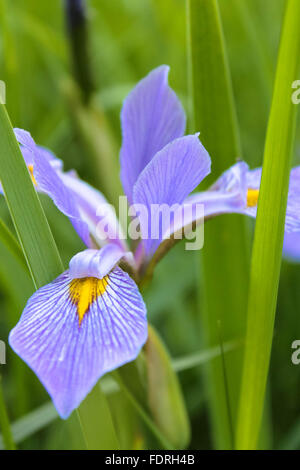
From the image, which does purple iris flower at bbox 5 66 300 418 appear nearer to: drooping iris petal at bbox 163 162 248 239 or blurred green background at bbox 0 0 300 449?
drooping iris petal at bbox 163 162 248 239

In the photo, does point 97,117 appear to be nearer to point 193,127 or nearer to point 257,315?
point 193,127

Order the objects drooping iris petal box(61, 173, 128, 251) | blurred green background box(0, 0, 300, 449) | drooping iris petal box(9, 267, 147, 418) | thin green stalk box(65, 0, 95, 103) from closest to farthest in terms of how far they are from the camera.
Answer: drooping iris petal box(9, 267, 147, 418) < drooping iris petal box(61, 173, 128, 251) < blurred green background box(0, 0, 300, 449) < thin green stalk box(65, 0, 95, 103)

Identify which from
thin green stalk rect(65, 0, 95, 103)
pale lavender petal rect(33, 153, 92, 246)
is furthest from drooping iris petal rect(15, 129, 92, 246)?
thin green stalk rect(65, 0, 95, 103)

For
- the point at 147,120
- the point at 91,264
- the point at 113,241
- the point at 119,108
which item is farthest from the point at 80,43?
the point at 91,264

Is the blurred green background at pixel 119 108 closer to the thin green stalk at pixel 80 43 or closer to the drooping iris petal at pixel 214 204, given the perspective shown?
the thin green stalk at pixel 80 43

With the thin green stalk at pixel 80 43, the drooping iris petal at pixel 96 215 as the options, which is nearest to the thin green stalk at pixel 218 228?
the drooping iris petal at pixel 96 215

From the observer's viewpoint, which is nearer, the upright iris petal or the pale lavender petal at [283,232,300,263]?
the upright iris petal
